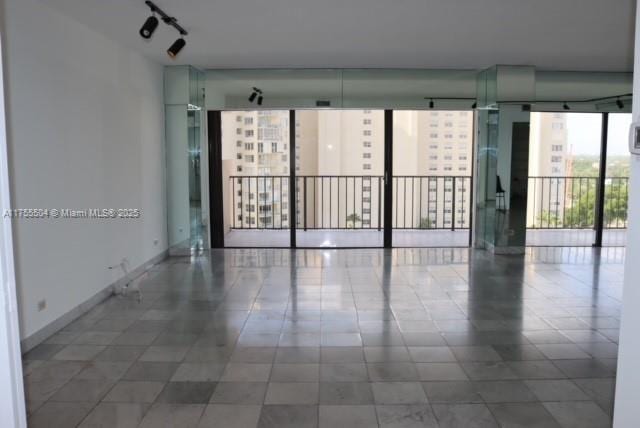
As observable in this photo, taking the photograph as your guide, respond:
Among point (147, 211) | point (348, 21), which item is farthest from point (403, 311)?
point (147, 211)

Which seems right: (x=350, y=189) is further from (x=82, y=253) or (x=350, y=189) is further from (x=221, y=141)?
(x=82, y=253)

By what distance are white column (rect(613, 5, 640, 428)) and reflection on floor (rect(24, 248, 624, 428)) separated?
138 cm

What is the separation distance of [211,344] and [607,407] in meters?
2.40

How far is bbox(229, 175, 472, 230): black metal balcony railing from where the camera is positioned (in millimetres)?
8508

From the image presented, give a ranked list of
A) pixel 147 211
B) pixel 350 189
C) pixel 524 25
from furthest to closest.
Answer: pixel 350 189
pixel 147 211
pixel 524 25

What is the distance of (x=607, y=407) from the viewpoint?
2504mm

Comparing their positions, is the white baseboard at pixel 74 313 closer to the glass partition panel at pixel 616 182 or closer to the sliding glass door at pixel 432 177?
the sliding glass door at pixel 432 177

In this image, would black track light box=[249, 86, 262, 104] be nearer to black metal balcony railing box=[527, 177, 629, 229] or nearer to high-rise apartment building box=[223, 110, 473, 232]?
high-rise apartment building box=[223, 110, 473, 232]

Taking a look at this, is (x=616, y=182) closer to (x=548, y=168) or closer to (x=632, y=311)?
(x=548, y=168)

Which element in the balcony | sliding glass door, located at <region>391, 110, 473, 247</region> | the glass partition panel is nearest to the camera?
the glass partition panel

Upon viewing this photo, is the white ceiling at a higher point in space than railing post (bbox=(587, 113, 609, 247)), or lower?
higher

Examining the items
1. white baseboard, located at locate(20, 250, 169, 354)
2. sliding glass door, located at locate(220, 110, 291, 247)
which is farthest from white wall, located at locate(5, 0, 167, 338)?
sliding glass door, located at locate(220, 110, 291, 247)

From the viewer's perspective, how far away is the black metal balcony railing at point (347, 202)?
8508mm

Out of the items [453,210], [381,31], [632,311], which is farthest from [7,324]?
[453,210]
